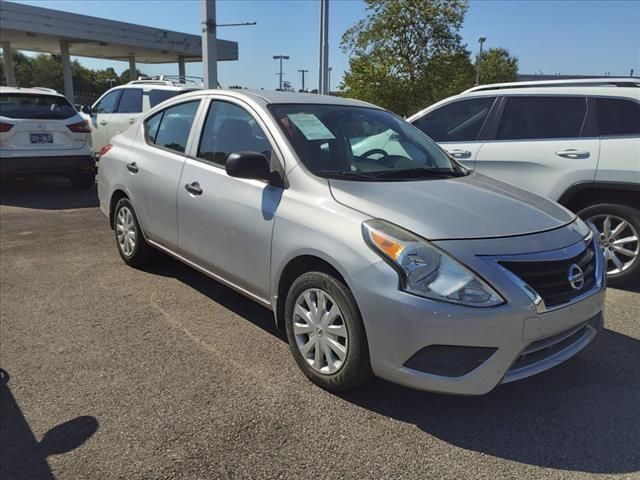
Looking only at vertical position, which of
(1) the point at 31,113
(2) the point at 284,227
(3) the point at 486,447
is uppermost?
(1) the point at 31,113

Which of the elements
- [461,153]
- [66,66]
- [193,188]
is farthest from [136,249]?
[66,66]

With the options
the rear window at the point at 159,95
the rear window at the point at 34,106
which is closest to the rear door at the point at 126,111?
the rear window at the point at 159,95

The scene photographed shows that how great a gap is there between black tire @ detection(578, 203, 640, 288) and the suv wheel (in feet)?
26.0

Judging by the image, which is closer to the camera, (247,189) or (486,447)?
(486,447)

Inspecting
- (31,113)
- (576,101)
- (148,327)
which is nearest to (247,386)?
(148,327)

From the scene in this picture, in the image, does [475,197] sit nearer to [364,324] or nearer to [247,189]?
[364,324]

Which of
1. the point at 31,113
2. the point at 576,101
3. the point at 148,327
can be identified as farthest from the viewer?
the point at 31,113

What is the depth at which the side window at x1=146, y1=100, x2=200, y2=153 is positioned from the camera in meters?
4.29

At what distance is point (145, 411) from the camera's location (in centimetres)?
281

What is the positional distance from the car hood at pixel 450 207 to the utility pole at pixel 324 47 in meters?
12.7

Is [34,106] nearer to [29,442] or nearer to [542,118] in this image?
[29,442]

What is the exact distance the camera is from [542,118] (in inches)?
204

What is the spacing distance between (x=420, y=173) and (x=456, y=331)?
4.63 feet

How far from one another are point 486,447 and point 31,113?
8.53 meters
